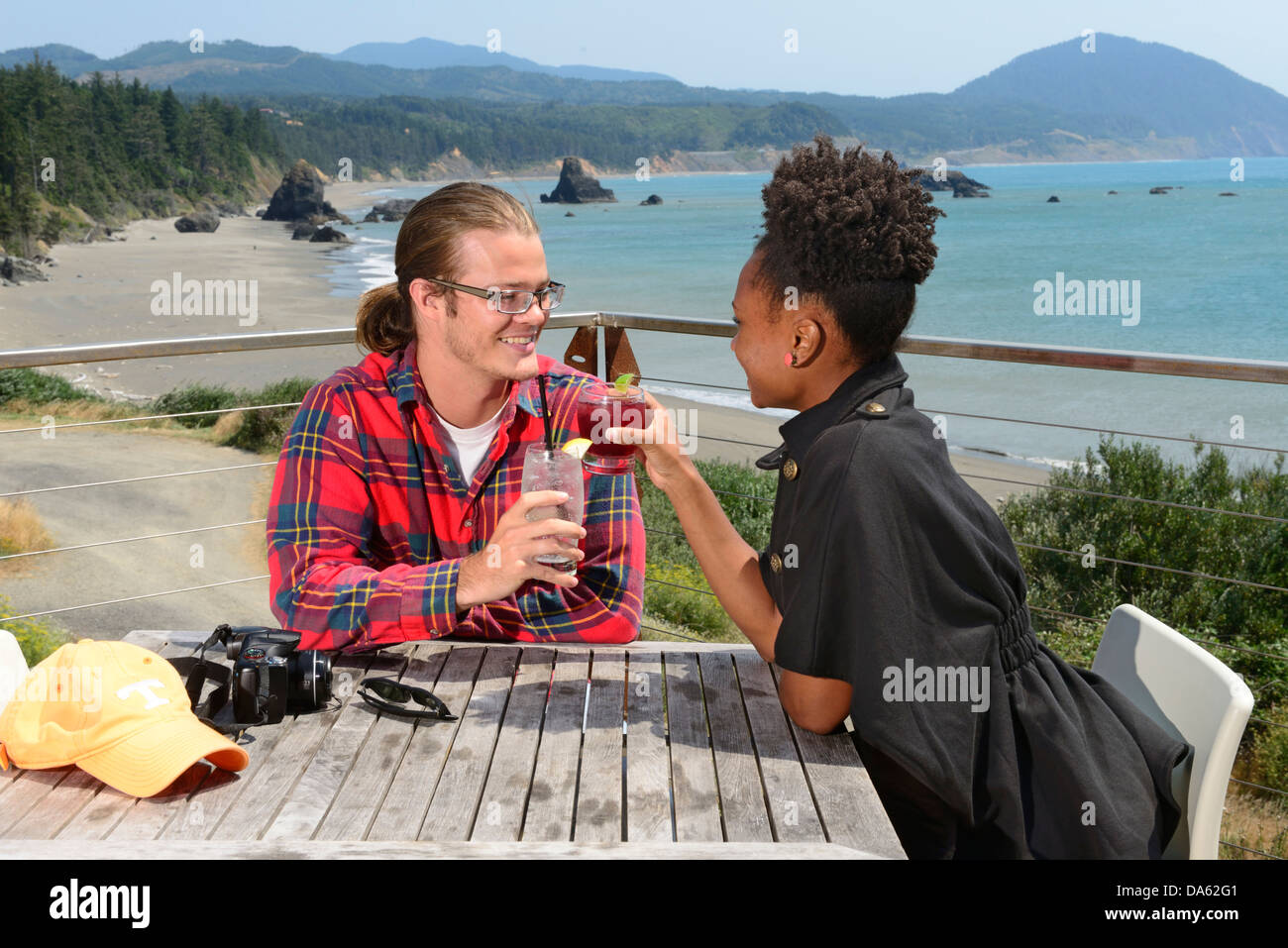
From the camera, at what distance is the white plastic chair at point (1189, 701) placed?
1580mm

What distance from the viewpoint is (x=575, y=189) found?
306 ft

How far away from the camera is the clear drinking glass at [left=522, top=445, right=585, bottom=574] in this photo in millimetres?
1679

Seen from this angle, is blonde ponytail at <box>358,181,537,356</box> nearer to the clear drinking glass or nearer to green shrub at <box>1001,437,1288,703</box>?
the clear drinking glass

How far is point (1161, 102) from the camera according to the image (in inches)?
6294

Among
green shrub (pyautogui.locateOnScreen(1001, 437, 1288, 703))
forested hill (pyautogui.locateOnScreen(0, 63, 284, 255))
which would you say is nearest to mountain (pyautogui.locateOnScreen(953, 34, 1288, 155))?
forested hill (pyautogui.locateOnScreen(0, 63, 284, 255))

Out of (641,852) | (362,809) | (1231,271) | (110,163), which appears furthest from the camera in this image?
(110,163)

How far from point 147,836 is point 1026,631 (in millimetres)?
1231

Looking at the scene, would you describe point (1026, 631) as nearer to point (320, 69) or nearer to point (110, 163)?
point (110, 163)

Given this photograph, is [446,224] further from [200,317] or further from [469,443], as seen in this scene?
[200,317]

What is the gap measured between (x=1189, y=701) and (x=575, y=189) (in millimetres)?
95035

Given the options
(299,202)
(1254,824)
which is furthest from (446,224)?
(299,202)

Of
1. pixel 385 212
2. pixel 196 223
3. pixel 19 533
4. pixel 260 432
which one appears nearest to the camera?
pixel 19 533

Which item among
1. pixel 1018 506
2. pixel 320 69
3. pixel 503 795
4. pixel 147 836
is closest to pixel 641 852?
pixel 503 795

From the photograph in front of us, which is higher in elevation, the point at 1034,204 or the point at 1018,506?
the point at 1034,204
